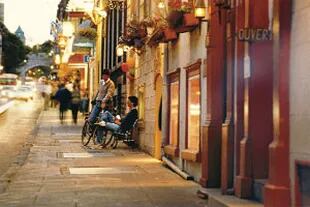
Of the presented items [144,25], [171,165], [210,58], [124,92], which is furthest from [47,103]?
[210,58]

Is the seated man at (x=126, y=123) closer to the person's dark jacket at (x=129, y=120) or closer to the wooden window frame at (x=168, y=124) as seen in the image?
the person's dark jacket at (x=129, y=120)

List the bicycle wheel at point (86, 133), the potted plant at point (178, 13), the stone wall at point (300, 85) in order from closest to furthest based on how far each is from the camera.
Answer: the stone wall at point (300, 85) → the potted plant at point (178, 13) → the bicycle wheel at point (86, 133)

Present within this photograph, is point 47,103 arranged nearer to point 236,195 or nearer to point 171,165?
point 171,165

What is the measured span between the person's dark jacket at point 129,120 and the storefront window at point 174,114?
4548 millimetres

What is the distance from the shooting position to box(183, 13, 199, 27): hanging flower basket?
38.7 ft

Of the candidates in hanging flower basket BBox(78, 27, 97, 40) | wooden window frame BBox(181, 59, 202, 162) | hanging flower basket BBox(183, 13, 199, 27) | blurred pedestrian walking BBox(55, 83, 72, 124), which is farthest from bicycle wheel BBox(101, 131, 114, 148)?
hanging flower basket BBox(78, 27, 97, 40)

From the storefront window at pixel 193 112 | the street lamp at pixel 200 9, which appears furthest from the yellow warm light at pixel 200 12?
the storefront window at pixel 193 112

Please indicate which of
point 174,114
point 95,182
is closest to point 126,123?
point 174,114

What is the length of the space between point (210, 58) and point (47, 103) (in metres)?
37.8

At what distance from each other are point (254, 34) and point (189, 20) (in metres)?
3.60

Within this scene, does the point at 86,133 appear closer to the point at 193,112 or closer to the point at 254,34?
the point at 193,112

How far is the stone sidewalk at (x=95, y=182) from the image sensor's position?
9.70 metres

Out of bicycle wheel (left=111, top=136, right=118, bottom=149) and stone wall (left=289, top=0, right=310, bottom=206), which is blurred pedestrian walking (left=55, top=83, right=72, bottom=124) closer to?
bicycle wheel (left=111, top=136, right=118, bottom=149)

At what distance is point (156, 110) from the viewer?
54.2 feet
